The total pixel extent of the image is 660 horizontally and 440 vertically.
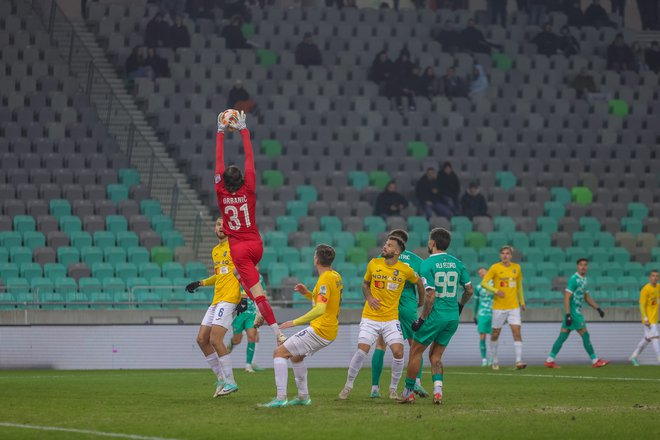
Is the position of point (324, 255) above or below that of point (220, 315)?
above

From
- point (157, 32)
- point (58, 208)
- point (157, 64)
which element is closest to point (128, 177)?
point (58, 208)

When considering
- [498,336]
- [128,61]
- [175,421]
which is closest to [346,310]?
[498,336]

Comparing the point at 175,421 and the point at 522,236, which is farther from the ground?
the point at 522,236

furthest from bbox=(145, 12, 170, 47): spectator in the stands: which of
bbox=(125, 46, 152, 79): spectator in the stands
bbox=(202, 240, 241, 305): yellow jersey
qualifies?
bbox=(202, 240, 241, 305): yellow jersey

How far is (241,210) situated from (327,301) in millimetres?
1544

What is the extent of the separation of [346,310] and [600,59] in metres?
17.7

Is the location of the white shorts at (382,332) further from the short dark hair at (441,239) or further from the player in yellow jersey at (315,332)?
the short dark hair at (441,239)

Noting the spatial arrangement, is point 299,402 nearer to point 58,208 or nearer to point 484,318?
point 484,318

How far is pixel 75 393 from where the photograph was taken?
16.2m

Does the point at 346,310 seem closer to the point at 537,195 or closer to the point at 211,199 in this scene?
the point at 211,199

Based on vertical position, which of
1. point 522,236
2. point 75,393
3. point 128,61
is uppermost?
point 128,61

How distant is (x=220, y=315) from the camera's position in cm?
1533

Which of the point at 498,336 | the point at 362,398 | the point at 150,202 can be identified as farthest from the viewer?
the point at 150,202

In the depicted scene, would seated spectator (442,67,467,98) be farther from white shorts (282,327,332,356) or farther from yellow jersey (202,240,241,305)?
white shorts (282,327,332,356)
